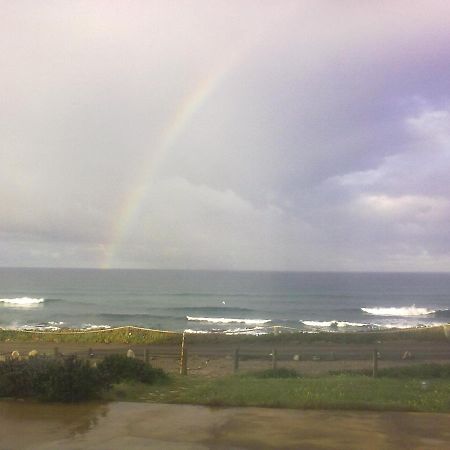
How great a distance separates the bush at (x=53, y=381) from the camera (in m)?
9.31

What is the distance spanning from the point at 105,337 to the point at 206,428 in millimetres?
27312

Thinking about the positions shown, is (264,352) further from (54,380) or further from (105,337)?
(54,380)

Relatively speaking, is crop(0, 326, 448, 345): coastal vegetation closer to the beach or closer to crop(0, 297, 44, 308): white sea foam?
the beach

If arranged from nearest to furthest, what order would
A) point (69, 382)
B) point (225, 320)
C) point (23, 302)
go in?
1. point (69, 382)
2. point (225, 320)
3. point (23, 302)

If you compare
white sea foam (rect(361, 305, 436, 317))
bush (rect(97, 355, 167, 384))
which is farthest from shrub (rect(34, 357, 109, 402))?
white sea foam (rect(361, 305, 436, 317))

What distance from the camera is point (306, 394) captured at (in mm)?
9523

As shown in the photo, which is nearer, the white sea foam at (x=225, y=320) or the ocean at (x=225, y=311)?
the ocean at (x=225, y=311)

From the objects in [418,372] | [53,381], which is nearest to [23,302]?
[418,372]

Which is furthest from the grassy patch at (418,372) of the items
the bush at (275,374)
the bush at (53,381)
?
the bush at (53,381)

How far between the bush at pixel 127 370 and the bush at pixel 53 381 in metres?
1.11

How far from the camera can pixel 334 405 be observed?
344 inches

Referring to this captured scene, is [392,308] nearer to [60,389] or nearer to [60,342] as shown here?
[60,342]

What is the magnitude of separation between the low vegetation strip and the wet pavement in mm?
23469

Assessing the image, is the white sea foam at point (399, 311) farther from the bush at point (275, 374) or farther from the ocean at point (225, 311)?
the bush at point (275, 374)
